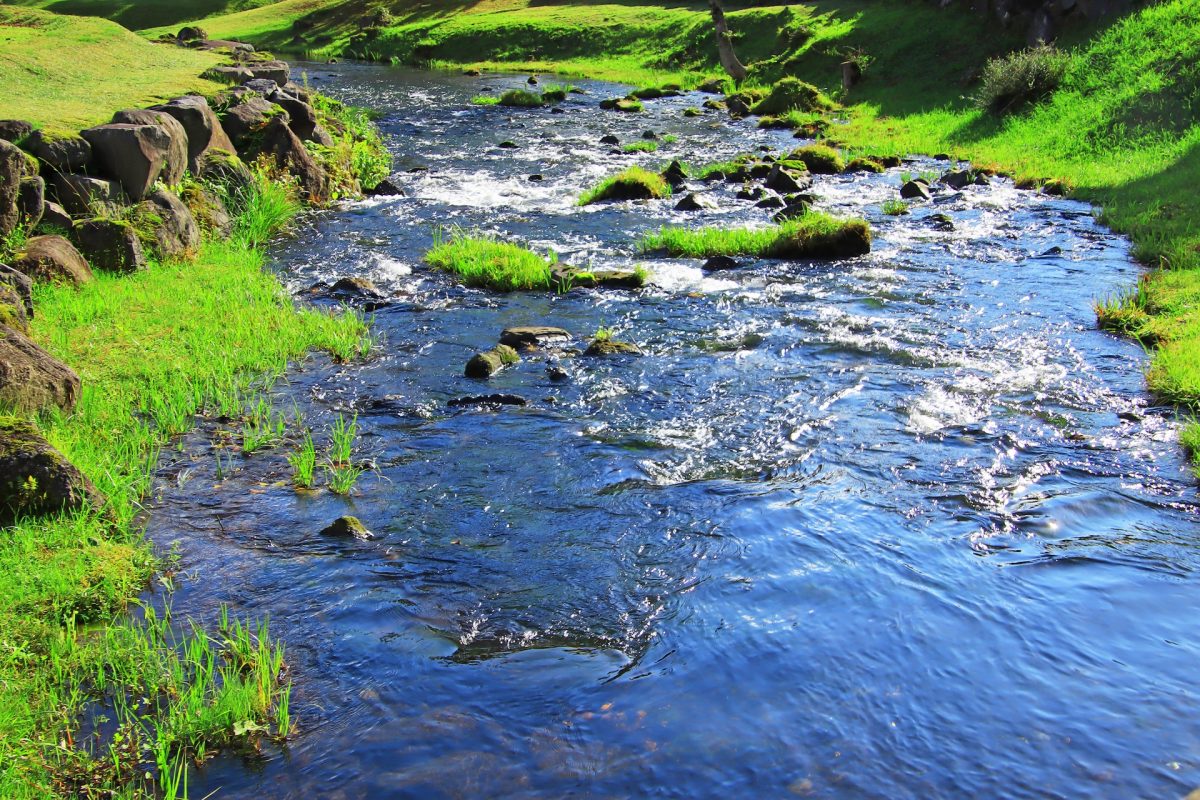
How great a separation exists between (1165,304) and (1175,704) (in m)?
9.18

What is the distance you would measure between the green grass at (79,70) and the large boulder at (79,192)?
1155mm

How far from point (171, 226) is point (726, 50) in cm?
3734

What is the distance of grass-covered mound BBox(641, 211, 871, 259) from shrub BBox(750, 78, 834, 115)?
63.1 feet

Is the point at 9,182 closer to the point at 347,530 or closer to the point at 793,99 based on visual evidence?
the point at 347,530

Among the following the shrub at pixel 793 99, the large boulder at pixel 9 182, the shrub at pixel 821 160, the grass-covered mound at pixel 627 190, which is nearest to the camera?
the large boulder at pixel 9 182

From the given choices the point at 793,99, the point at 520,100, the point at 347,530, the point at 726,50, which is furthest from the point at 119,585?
the point at 726,50

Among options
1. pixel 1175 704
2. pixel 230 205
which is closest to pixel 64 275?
pixel 230 205

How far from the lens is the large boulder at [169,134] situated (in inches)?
651

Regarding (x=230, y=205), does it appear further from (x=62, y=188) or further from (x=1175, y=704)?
(x=1175, y=704)

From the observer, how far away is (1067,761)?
565 cm

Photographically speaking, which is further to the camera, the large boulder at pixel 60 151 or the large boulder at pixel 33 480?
the large boulder at pixel 60 151

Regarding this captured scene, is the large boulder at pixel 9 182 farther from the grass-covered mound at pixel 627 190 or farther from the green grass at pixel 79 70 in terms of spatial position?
the grass-covered mound at pixel 627 190

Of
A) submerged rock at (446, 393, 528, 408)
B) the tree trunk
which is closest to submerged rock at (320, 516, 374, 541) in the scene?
submerged rock at (446, 393, 528, 408)

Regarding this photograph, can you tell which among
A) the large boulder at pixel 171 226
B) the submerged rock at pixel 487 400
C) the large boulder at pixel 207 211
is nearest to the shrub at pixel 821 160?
the large boulder at pixel 207 211
